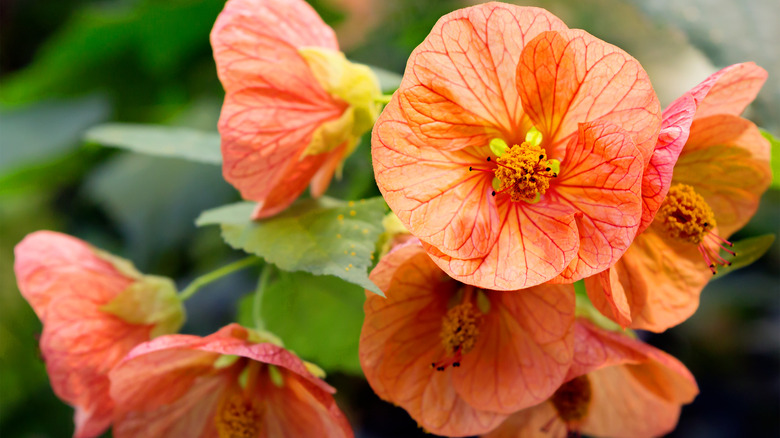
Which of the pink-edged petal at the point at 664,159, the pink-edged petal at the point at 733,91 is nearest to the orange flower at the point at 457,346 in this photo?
the pink-edged petal at the point at 664,159

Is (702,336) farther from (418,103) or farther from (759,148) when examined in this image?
(418,103)

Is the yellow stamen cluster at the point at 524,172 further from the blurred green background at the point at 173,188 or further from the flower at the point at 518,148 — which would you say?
the blurred green background at the point at 173,188

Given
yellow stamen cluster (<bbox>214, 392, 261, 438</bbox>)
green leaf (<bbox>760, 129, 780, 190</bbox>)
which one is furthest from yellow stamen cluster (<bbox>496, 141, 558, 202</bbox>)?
yellow stamen cluster (<bbox>214, 392, 261, 438</bbox>)

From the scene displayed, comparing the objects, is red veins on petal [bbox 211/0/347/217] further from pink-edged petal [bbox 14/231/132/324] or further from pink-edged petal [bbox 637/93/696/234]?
pink-edged petal [bbox 637/93/696/234]

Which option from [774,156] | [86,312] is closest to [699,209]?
[774,156]

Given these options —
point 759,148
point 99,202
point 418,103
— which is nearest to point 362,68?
point 418,103

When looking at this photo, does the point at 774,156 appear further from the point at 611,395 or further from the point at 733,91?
the point at 611,395
